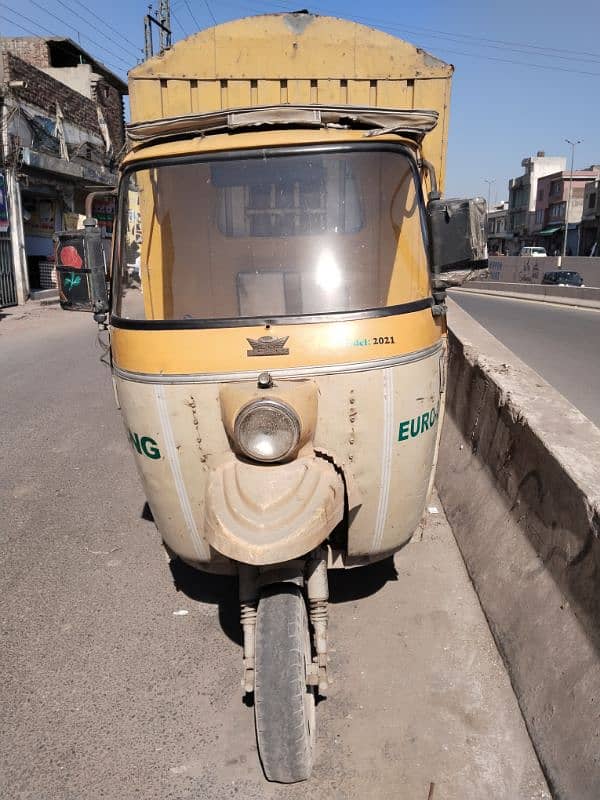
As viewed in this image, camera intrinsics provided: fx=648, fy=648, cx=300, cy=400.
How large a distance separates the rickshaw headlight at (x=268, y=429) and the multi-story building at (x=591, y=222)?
5883 cm

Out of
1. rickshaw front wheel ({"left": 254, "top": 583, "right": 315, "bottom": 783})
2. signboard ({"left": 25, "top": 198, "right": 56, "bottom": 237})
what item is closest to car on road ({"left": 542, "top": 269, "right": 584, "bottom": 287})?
signboard ({"left": 25, "top": 198, "right": 56, "bottom": 237})

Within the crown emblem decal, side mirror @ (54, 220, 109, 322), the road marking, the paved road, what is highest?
side mirror @ (54, 220, 109, 322)

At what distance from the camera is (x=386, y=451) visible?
314 centimetres

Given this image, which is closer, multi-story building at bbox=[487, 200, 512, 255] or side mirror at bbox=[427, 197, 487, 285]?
side mirror at bbox=[427, 197, 487, 285]

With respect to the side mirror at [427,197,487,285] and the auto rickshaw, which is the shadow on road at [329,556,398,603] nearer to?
the auto rickshaw

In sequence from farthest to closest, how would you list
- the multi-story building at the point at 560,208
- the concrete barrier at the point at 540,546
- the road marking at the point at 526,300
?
the multi-story building at the point at 560,208, the road marking at the point at 526,300, the concrete barrier at the point at 540,546

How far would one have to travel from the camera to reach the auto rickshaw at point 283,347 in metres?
2.84

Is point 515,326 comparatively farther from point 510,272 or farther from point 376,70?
point 510,272

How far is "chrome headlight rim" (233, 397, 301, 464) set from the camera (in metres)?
2.83

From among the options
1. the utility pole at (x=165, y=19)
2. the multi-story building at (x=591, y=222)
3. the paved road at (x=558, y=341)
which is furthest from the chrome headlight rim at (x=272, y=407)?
the multi-story building at (x=591, y=222)

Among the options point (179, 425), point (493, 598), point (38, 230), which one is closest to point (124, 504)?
point (179, 425)

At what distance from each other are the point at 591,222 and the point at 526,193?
2243 centimetres

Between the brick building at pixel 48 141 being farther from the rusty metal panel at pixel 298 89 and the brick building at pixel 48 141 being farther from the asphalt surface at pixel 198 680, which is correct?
the asphalt surface at pixel 198 680

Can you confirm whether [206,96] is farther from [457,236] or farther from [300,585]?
[300,585]
